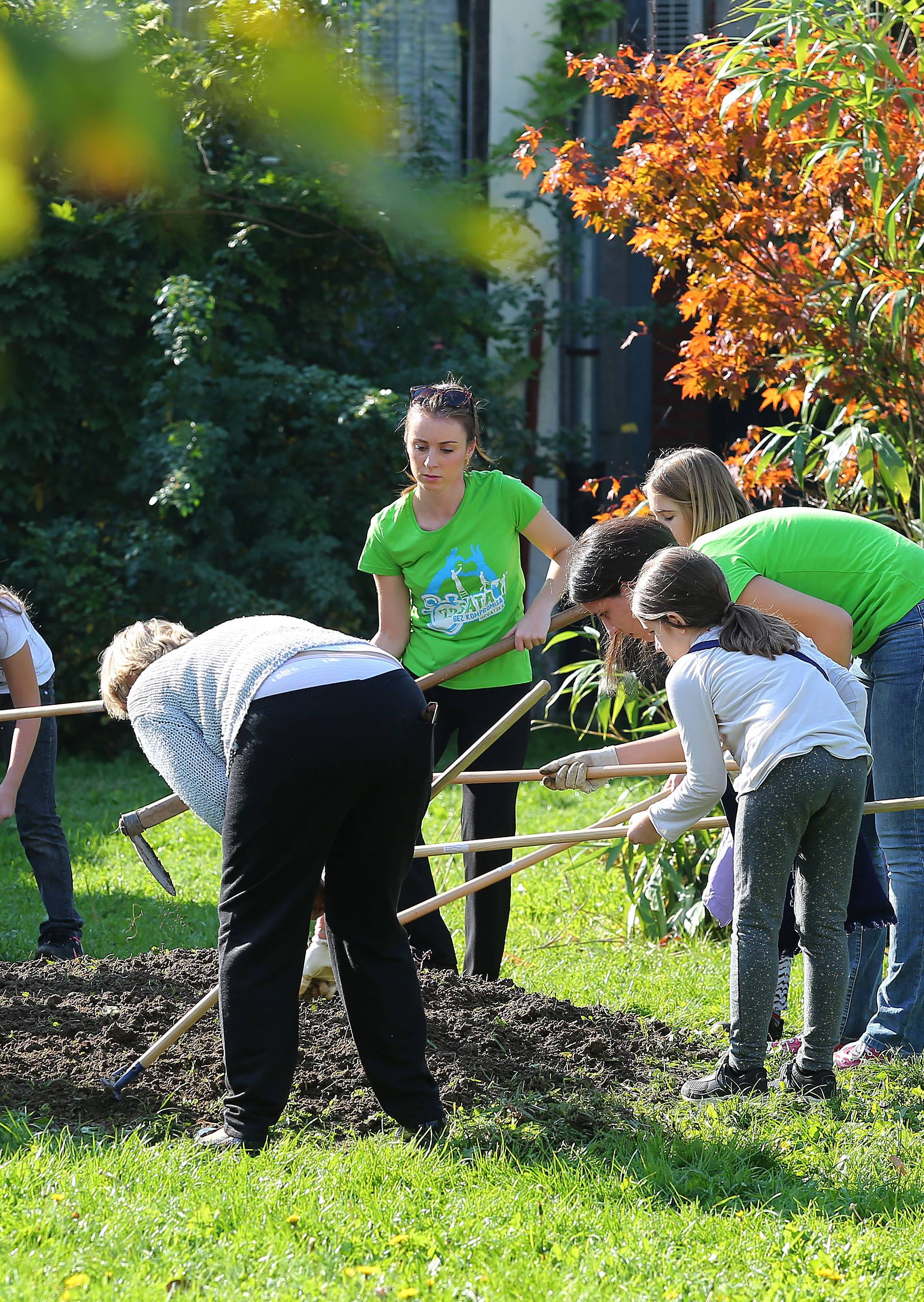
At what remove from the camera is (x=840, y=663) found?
3.66 m

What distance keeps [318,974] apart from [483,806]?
0.71 m

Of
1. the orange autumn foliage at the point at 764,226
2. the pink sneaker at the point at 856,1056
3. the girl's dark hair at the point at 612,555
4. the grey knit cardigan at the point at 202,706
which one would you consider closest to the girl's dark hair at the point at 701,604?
the girl's dark hair at the point at 612,555

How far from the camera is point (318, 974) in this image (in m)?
4.11

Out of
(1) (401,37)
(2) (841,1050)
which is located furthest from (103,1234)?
(1) (401,37)

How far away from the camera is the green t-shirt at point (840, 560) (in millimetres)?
3590

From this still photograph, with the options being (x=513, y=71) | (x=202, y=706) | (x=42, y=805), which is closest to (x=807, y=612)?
(x=202, y=706)

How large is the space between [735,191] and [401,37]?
5.35 meters

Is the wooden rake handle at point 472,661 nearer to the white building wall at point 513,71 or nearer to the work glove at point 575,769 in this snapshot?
the work glove at point 575,769

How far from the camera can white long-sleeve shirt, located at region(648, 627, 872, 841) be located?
129 inches

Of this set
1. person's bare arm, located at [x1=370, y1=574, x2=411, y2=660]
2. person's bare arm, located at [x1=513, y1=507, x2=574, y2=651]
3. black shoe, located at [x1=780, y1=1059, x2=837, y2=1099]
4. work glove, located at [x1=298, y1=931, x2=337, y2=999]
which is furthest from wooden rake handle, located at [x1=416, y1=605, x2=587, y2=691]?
black shoe, located at [x1=780, y1=1059, x2=837, y2=1099]

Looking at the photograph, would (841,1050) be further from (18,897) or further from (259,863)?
(18,897)

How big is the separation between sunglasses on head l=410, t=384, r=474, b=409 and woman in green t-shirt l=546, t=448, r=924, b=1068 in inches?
26.7

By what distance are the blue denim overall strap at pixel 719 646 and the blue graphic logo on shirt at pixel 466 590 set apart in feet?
3.65

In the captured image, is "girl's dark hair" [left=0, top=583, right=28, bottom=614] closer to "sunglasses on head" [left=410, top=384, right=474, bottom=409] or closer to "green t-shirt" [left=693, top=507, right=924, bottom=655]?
"sunglasses on head" [left=410, top=384, right=474, bottom=409]
